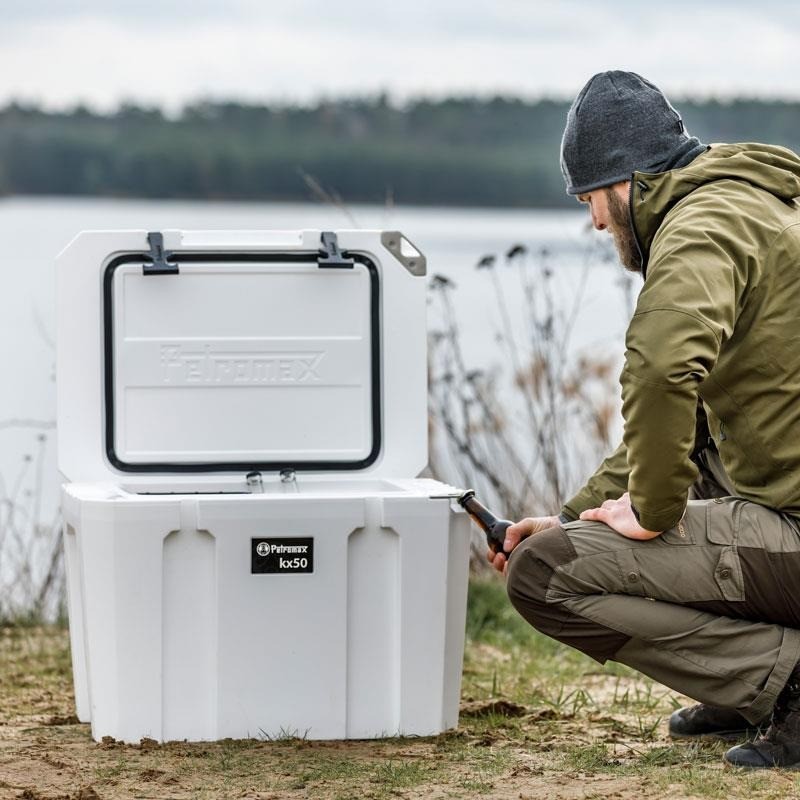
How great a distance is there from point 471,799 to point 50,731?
1220 mm

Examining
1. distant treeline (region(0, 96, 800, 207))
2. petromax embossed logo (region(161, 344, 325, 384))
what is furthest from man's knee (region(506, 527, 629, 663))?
distant treeline (region(0, 96, 800, 207))

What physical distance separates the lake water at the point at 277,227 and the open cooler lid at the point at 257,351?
31cm

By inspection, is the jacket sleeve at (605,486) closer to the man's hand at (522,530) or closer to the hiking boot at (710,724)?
the man's hand at (522,530)

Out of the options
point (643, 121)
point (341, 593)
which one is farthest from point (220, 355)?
point (643, 121)

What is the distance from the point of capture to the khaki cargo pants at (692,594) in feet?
9.50

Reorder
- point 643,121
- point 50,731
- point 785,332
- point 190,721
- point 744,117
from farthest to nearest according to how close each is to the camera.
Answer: point 744,117 < point 50,731 < point 190,721 < point 643,121 < point 785,332

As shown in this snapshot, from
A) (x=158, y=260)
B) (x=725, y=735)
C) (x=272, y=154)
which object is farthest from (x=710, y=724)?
(x=272, y=154)

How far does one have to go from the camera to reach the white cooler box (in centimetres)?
315

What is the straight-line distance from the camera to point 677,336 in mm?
2568

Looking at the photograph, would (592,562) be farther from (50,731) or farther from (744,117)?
(744,117)

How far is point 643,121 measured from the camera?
9.66ft

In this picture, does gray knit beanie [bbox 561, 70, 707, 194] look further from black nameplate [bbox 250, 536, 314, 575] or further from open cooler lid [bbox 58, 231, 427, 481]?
black nameplate [bbox 250, 536, 314, 575]

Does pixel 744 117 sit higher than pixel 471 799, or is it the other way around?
pixel 744 117

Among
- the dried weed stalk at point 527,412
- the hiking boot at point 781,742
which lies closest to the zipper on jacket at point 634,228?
the hiking boot at point 781,742
